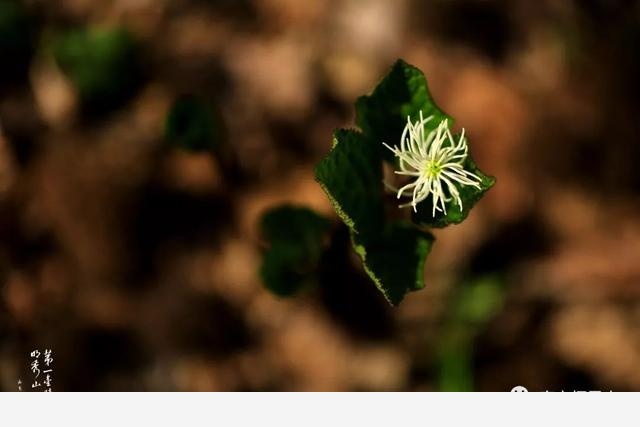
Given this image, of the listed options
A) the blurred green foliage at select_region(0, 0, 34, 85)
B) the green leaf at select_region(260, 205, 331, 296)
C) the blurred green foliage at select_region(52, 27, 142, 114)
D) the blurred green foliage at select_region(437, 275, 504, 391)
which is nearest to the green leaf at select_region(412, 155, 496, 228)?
the green leaf at select_region(260, 205, 331, 296)

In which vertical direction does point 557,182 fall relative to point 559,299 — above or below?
above

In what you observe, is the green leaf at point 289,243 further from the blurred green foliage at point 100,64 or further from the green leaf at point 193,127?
the blurred green foliage at point 100,64

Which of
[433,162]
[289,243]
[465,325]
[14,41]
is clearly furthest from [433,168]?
[14,41]

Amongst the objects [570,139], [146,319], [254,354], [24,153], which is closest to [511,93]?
[570,139]

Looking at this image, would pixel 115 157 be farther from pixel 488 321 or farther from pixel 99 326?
pixel 488 321

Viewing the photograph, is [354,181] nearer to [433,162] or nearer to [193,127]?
[433,162]

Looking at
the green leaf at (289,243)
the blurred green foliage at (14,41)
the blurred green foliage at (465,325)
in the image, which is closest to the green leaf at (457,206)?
the green leaf at (289,243)
